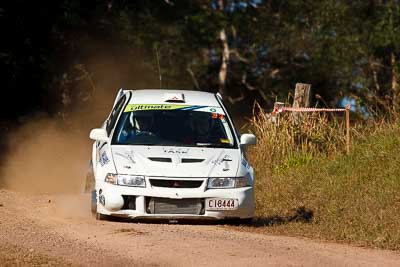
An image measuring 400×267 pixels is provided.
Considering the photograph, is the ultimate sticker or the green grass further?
the ultimate sticker

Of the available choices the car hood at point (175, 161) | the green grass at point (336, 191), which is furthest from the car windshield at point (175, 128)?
the green grass at point (336, 191)

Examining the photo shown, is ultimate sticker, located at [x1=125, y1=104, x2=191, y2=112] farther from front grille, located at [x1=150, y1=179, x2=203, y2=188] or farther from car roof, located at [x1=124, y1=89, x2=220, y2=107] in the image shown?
front grille, located at [x1=150, y1=179, x2=203, y2=188]

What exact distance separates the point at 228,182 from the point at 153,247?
89.9 inches

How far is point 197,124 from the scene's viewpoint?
13898 millimetres

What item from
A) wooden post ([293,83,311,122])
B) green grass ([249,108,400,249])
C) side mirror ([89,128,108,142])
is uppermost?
side mirror ([89,128,108,142])

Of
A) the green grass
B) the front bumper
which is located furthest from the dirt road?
the green grass

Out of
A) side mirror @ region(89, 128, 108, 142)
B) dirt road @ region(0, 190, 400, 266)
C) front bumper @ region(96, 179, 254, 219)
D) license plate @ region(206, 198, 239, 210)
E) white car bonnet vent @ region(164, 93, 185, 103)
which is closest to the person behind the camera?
dirt road @ region(0, 190, 400, 266)

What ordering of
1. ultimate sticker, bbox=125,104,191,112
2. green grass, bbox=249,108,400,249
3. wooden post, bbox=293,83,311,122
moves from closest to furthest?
green grass, bbox=249,108,400,249, ultimate sticker, bbox=125,104,191,112, wooden post, bbox=293,83,311,122

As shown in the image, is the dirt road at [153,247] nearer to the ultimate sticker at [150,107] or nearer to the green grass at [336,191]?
the green grass at [336,191]

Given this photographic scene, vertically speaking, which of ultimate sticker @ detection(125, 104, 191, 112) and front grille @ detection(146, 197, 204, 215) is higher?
ultimate sticker @ detection(125, 104, 191, 112)

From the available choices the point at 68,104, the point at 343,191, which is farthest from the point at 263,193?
the point at 68,104

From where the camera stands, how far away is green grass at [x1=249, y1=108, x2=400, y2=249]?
42.2ft

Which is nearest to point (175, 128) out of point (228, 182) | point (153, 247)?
point (228, 182)

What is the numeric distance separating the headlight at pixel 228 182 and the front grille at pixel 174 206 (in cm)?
24
